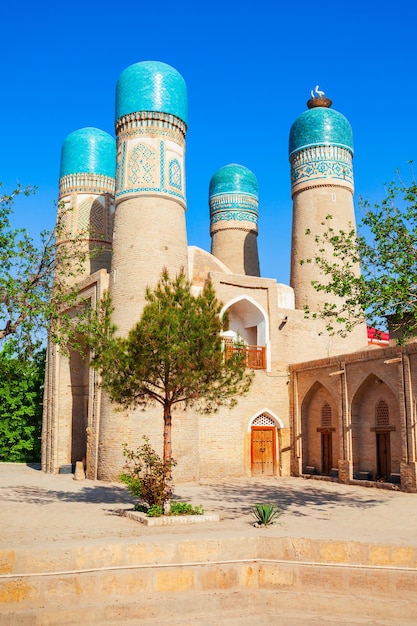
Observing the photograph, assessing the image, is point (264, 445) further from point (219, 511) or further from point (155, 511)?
point (155, 511)

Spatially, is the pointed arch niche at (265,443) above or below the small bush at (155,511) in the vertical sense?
above

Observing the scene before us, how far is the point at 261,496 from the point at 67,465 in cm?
939

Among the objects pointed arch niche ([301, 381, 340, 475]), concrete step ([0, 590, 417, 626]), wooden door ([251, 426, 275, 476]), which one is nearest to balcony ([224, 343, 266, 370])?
pointed arch niche ([301, 381, 340, 475])

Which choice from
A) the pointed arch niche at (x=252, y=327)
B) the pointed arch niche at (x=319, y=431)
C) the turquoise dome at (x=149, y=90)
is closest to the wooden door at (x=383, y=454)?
the pointed arch niche at (x=319, y=431)

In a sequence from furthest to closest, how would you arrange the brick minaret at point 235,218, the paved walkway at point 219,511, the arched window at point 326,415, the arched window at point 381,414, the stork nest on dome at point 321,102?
the brick minaret at point 235,218 < the stork nest on dome at point 321,102 < the arched window at point 326,415 < the arched window at point 381,414 < the paved walkway at point 219,511

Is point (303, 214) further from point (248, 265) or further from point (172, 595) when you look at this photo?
point (172, 595)

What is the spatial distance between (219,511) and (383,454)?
23.9ft

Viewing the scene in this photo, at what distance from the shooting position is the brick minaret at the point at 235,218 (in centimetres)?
2934

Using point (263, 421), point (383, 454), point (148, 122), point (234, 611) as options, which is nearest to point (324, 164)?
point (148, 122)

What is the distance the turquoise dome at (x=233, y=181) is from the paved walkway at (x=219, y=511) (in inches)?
602

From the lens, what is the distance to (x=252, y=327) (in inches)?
896

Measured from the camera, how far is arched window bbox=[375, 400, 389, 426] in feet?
59.3

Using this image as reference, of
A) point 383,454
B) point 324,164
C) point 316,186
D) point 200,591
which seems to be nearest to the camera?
point 200,591

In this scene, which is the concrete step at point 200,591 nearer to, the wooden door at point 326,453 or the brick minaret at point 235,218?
the wooden door at point 326,453
